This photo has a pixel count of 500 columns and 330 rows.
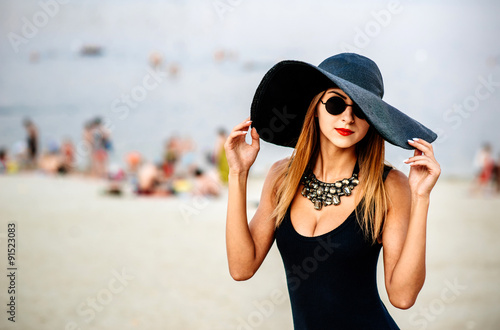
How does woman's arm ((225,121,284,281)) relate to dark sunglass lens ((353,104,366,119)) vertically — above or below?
below

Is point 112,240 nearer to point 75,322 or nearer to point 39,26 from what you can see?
point 75,322

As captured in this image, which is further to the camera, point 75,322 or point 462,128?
point 462,128

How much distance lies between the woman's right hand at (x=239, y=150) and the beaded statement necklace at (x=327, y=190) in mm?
235

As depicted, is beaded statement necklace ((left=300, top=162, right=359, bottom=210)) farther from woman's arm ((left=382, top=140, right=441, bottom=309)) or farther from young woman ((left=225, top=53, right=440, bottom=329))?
woman's arm ((left=382, top=140, right=441, bottom=309))

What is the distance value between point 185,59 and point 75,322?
90.0ft

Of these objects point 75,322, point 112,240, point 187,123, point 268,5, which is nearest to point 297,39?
point 268,5

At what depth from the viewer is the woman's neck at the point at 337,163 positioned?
6.98ft

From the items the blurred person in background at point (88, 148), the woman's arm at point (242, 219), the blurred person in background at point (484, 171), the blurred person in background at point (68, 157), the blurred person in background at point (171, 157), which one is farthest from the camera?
the blurred person in background at point (88, 148)

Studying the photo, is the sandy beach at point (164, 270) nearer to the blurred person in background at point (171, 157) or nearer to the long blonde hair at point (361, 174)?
→ the blurred person in background at point (171, 157)

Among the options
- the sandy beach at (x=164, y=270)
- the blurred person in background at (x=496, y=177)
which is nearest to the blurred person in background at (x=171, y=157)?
the sandy beach at (x=164, y=270)

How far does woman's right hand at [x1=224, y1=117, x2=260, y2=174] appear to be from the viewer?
6.82 ft

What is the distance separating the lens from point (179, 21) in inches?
1294

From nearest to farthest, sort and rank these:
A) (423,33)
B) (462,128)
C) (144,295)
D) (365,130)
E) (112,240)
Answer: (365,130) → (144,295) → (112,240) → (462,128) → (423,33)

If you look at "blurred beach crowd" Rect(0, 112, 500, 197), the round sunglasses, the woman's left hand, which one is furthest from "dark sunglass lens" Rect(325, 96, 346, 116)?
"blurred beach crowd" Rect(0, 112, 500, 197)
